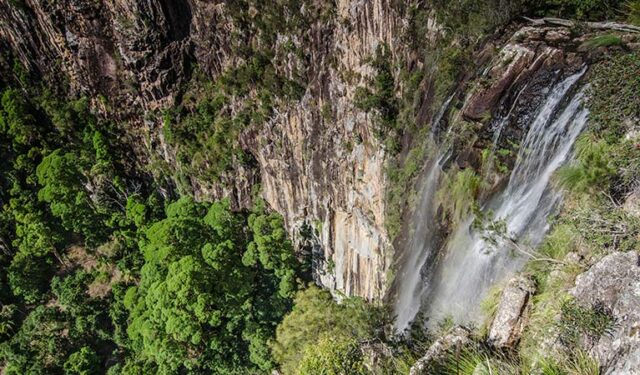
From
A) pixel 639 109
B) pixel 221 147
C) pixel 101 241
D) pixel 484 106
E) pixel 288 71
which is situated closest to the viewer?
pixel 639 109

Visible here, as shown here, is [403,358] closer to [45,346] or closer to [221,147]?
[221,147]

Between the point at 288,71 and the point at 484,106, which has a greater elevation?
the point at 484,106

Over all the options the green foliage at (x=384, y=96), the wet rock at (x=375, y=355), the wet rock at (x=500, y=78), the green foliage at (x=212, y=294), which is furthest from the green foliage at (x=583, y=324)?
the green foliage at (x=212, y=294)

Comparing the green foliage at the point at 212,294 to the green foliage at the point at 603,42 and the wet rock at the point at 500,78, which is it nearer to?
the wet rock at the point at 500,78

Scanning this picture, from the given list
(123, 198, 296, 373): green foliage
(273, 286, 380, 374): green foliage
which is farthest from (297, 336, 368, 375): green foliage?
(123, 198, 296, 373): green foliage

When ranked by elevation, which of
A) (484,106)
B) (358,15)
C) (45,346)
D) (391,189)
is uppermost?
(358,15)

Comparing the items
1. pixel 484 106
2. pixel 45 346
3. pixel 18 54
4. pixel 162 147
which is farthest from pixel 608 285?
pixel 18 54
